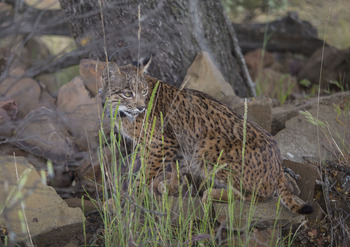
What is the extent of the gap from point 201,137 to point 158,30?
1.67 meters

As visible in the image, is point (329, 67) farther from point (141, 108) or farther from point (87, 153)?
point (87, 153)

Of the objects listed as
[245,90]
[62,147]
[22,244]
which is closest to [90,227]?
[22,244]

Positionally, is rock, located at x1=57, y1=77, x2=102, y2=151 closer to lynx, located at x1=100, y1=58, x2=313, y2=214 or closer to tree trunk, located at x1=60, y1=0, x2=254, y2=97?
tree trunk, located at x1=60, y1=0, x2=254, y2=97

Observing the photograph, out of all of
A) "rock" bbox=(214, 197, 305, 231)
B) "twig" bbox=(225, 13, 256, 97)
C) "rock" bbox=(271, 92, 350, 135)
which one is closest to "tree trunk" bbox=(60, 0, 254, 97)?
"twig" bbox=(225, 13, 256, 97)

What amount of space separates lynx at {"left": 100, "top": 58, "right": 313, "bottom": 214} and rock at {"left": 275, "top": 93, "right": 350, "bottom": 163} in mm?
763

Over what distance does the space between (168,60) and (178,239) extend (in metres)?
2.64

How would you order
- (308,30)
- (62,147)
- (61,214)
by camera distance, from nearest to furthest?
(61,214)
(62,147)
(308,30)

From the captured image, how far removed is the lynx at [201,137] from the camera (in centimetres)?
410

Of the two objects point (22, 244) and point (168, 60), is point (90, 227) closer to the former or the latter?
point (22, 244)

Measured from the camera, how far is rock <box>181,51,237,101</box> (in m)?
5.45

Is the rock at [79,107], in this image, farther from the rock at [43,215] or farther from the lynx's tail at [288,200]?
the lynx's tail at [288,200]

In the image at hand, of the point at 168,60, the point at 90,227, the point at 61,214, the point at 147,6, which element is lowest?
the point at 90,227

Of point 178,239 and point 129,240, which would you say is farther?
point 178,239

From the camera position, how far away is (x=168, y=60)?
558cm
